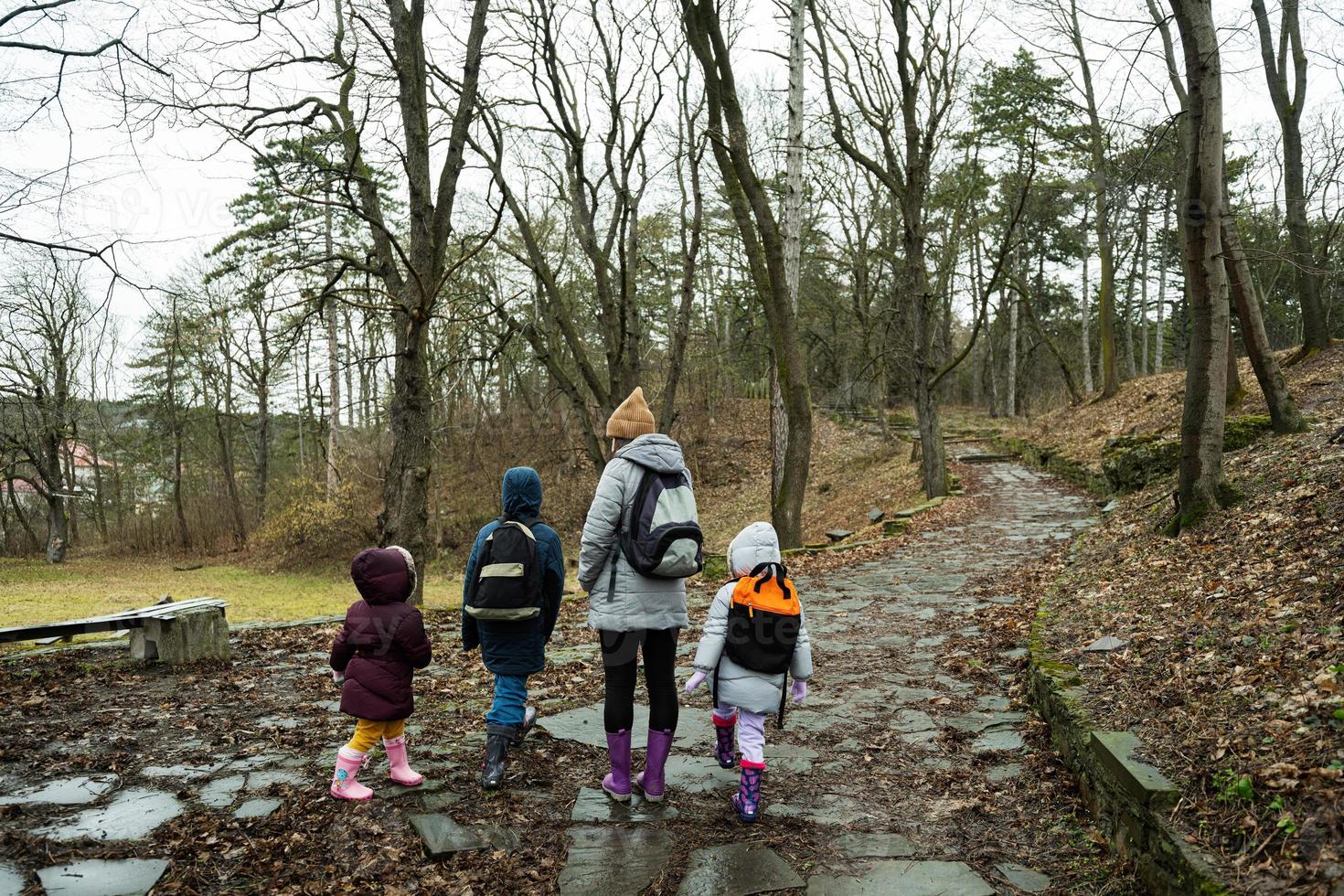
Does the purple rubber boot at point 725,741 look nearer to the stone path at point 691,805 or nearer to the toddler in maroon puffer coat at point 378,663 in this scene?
the stone path at point 691,805

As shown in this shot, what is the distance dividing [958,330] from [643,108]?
34.5 metres

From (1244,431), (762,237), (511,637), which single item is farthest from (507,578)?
(1244,431)

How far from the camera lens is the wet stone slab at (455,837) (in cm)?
351

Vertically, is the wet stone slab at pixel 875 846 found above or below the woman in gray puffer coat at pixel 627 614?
below

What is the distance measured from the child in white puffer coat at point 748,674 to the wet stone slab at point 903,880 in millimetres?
577

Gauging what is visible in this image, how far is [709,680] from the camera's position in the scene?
4.07 m

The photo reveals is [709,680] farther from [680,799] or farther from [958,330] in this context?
[958,330]

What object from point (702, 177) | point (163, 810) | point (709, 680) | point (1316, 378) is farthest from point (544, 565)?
point (702, 177)

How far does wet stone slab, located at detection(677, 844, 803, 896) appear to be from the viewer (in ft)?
10.6

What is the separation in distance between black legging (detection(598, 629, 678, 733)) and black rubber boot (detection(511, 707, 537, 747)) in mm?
753

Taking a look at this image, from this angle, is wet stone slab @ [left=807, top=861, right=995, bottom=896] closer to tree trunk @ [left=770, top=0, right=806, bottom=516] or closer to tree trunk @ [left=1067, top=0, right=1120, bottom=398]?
tree trunk @ [left=770, top=0, right=806, bottom=516]

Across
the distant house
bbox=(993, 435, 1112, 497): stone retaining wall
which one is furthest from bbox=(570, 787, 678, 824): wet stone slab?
the distant house

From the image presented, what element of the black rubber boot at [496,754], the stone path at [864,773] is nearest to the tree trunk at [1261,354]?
the stone path at [864,773]

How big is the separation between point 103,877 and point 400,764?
4.18 feet
